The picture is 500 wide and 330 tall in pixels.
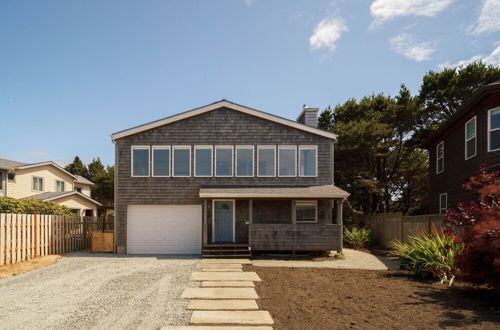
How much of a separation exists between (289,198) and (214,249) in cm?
376

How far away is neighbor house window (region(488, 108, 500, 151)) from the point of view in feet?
39.1

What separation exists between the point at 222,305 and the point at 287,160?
952 centimetres

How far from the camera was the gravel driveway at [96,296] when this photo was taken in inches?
223

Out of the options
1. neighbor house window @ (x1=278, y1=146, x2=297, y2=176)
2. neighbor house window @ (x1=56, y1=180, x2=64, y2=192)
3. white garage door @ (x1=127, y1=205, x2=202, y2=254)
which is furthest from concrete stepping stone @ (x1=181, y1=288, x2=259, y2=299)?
neighbor house window @ (x1=56, y1=180, x2=64, y2=192)

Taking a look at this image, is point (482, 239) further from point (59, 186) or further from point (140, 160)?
point (59, 186)

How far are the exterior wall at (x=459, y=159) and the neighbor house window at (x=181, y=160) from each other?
1154 cm

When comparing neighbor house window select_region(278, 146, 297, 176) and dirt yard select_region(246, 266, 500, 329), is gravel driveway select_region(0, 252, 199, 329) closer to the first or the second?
dirt yard select_region(246, 266, 500, 329)

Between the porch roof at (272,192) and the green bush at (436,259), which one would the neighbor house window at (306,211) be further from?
the green bush at (436,259)

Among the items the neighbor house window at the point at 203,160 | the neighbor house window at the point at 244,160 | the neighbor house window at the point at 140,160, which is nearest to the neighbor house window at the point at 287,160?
the neighbor house window at the point at 244,160

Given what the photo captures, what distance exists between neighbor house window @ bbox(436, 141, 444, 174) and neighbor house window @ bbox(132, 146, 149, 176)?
14.4m

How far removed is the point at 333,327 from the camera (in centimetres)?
531

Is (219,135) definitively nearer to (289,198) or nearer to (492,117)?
(289,198)

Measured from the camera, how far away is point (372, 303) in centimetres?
→ 670

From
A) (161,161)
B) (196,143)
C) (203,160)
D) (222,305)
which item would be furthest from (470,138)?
(161,161)
